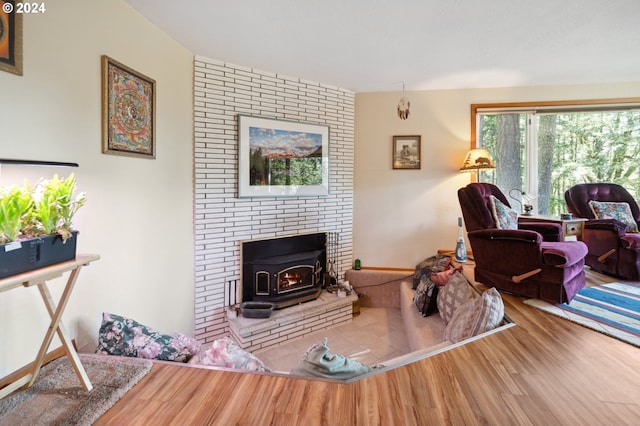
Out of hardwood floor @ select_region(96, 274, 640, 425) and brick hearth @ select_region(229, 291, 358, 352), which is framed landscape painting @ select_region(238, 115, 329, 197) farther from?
hardwood floor @ select_region(96, 274, 640, 425)

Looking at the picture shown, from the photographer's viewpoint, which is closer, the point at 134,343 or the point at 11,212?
the point at 11,212

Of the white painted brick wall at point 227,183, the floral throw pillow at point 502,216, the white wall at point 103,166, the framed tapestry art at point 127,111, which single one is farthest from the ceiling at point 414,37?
the floral throw pillow at point 502,216

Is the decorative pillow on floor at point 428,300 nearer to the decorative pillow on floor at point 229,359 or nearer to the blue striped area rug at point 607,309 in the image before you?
the blue striped area rug at point 607,309

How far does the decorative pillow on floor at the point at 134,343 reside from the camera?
5.18 ft

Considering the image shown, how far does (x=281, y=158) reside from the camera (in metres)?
3.21

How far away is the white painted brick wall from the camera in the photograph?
108 inches

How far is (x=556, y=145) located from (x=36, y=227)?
4981 millimetres

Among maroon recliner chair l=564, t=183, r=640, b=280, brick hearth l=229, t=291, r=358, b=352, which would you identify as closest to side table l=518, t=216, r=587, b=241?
maroon recliner chair l=564, t=183, r=640, b=280

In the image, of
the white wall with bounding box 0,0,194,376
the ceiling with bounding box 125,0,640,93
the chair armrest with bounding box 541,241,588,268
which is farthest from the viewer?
the chair armrest with bounding box 541,241,588,268

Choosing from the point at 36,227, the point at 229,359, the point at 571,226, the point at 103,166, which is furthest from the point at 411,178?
the point at 36,227

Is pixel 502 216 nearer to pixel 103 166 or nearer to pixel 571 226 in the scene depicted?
pixel 571 226

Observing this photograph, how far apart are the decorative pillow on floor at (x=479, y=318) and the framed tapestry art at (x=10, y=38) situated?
2.76 meters

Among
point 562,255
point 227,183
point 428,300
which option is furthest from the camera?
point 227,183

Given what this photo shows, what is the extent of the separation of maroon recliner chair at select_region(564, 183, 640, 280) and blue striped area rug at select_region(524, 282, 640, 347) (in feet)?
0.89
